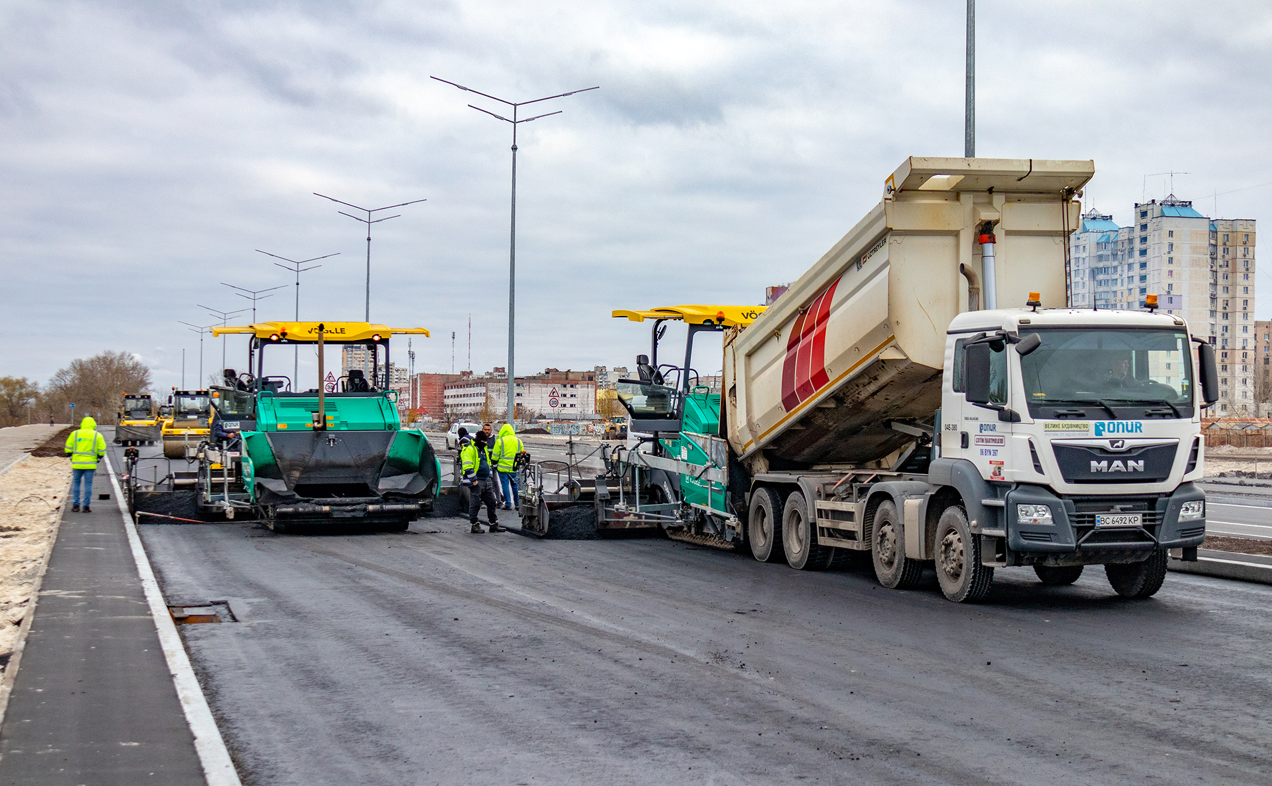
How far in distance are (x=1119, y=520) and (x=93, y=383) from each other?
14242 cm

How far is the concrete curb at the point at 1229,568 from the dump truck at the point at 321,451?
9811 mm

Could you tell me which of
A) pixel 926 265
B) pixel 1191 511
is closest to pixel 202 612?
pixel 926 265

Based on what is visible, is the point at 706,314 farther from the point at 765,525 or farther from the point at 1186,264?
the point at 1186,264

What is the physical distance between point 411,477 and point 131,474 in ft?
17.0

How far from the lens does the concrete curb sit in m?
10.7

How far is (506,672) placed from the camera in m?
6.99

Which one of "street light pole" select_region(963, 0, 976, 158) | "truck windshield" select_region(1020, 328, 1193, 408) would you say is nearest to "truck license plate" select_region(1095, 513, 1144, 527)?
"truck windshield" select_region(1020, 328, 1193, 408)

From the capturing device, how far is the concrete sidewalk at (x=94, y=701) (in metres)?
4.94

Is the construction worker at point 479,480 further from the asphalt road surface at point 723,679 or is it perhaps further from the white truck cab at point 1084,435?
the white truck cab at point 1084,435

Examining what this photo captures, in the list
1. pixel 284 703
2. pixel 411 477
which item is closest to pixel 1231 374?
pixel 411 477

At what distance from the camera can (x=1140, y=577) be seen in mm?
9867

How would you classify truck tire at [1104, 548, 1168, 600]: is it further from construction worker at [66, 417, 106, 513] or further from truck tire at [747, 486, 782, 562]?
construction worker at [66, 417, 106, 513]

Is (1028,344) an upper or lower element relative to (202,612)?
upper

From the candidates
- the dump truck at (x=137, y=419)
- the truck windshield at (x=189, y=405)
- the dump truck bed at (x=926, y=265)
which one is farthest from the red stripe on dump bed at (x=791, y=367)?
the dump truck at (x=137, y=419)
